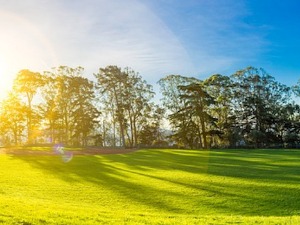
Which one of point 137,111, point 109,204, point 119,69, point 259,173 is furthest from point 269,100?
point 109,204

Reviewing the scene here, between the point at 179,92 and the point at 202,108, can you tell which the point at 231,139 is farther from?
the point at 179,92

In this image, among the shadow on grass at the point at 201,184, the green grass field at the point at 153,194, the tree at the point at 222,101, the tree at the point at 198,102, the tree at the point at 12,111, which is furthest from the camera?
the tree at the point at 222,101

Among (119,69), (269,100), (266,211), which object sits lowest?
(266,211)

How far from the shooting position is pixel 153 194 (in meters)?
20.3

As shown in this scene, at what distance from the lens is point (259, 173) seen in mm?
25781

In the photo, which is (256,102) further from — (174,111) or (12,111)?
(12,111)

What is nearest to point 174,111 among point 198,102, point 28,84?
point 198,102

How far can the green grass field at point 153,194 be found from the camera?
1257 centimetres

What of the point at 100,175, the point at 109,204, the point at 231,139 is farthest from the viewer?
the point at 231,139

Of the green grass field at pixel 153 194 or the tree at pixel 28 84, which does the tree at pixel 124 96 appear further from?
the green grass field at pixel 153 194

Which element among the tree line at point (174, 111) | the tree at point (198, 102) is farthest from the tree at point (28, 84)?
the tree at point (198, 102)

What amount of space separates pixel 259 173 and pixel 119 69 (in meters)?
52.3

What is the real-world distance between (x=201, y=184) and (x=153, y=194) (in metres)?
4.34

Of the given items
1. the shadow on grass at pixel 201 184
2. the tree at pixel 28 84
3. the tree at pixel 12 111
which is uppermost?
the tree at pixel 28 84
